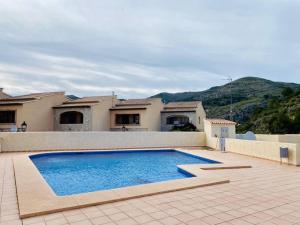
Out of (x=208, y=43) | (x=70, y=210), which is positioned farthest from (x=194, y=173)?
(x=208, y=43)

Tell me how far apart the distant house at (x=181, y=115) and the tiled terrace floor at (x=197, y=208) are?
2474 centimetres

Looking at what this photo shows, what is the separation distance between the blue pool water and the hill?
140 feet

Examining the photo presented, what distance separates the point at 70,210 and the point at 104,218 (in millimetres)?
838

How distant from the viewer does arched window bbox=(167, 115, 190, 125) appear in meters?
34.0

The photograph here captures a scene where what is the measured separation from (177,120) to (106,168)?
22.7m

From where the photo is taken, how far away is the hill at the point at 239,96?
190 ft

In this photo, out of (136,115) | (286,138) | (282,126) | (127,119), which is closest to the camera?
(286,138)

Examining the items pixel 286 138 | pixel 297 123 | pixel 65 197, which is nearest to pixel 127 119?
pixel 286 138

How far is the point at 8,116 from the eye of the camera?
26906mm

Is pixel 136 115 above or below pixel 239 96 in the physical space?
below

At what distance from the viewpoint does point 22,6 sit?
11344 mm

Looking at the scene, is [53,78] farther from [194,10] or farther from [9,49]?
[194,10]

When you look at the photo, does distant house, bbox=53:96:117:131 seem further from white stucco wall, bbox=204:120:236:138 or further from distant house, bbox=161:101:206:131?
white stucco wall, bbox=204:120:236:138

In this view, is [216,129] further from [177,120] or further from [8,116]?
[8,116]
